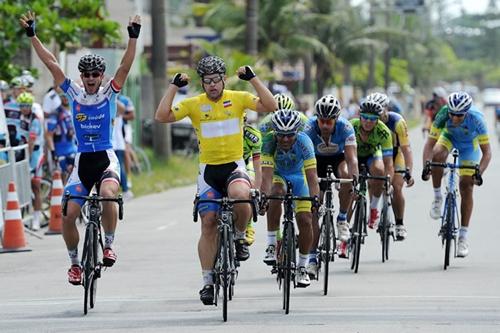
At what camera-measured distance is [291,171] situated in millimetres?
12945

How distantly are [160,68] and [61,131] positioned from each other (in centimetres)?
1239

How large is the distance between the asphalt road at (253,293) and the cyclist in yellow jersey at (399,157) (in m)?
0.47

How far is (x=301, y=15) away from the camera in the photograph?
5475cm

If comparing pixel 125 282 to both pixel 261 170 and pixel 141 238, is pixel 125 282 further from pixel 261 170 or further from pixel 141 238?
pixel 141 238

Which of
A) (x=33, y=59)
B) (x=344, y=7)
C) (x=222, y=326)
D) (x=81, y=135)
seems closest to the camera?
(x=222, y=326)

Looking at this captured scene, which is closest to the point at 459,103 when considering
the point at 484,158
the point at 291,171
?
the point at 484,158

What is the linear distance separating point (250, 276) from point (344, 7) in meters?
48.0

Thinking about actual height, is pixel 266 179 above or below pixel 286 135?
below

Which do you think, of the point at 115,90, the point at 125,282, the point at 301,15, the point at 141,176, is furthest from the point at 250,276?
the point at 301,15

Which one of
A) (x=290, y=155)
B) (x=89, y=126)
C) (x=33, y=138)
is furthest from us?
(x=33, y=138)

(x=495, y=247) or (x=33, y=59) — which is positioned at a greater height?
(x=33, y=59)

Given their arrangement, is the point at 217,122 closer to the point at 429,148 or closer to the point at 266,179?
the point at 266,179

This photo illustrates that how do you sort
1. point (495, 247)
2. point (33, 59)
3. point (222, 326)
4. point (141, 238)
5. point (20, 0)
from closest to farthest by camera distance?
1. point (222, 326)
2. point (495, 247)
3. point (141, 238)
4. point (20, 0)
5. point (33, 59)

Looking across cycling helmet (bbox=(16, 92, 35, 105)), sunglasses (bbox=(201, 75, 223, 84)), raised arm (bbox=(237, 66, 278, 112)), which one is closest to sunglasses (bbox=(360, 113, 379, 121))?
raised arm (bbox=(237, 66, 278, 112))
